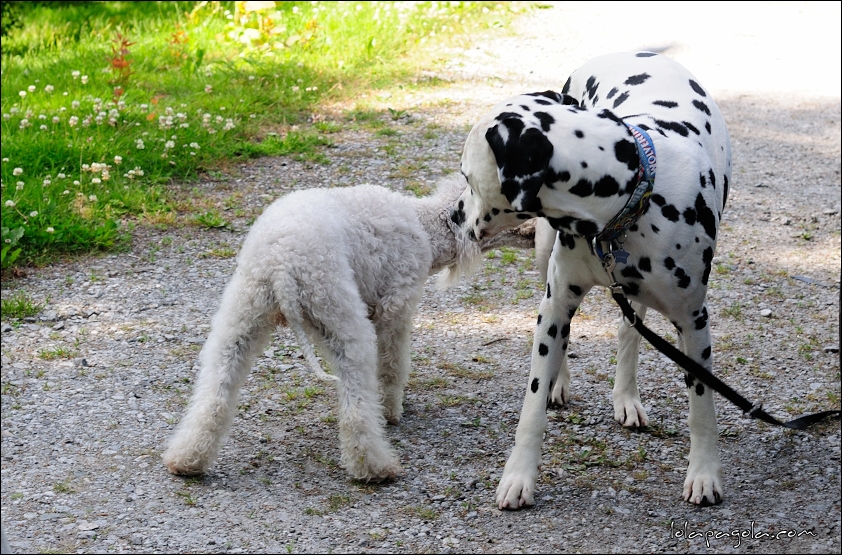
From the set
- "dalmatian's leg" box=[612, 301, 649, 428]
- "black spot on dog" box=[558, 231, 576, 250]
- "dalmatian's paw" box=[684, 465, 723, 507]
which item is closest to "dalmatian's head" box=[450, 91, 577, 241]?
"black spot on dog" box=[558, 231, 576, 250]

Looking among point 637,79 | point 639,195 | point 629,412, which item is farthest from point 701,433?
point 637,79

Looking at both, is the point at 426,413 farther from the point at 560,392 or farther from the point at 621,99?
the point at 621,99

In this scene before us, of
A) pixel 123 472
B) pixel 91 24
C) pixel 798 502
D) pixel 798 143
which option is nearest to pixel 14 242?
pixel 123 472

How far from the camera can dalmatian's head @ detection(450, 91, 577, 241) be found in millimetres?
3174

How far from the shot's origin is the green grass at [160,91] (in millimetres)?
6523

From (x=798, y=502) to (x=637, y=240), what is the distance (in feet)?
4.35

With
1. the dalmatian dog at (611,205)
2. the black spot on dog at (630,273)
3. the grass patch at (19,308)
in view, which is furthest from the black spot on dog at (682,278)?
the grass patch at (19,308)

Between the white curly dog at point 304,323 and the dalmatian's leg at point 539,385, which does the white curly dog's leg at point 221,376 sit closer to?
the white curly dog at point 304,323

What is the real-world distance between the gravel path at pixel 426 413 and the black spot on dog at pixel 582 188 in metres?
1.36

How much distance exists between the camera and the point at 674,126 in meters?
3.83

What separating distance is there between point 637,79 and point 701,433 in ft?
5.60

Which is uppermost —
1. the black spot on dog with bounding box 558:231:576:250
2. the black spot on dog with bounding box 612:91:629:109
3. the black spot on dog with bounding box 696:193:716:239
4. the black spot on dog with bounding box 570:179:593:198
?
the black spot on dog with bounding box 612:91:629:109

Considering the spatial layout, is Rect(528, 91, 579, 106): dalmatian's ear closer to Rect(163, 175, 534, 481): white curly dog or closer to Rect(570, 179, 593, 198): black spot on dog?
Rect(570, 179, 593, 198): black spot on dog

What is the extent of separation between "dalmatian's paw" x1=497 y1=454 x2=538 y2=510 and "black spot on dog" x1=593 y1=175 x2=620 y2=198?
1230 millimetres
